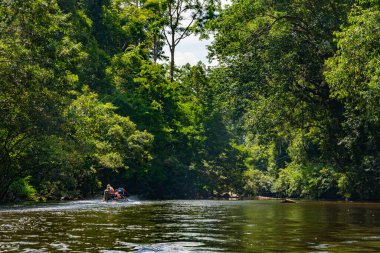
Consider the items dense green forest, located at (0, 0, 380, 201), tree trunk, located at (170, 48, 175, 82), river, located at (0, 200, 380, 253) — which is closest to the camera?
river, located at (0, 200, 380, 253)

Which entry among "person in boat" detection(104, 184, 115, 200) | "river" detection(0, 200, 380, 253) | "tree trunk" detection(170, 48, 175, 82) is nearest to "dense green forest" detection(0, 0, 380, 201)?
"tree trunk" detection(170, 48, 175, 82)

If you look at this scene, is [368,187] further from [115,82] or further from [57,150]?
[115,82]

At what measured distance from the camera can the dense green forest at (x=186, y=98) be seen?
85.5 ft

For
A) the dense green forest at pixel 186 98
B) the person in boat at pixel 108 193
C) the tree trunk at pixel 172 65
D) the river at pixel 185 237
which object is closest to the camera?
the river at pixel 185 237

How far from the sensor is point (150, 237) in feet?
41.9

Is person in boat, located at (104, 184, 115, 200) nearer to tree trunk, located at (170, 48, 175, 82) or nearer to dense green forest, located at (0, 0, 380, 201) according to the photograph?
dense green forest, located at (0, 0, 380, 201)

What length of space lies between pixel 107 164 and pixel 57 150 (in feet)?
A: 36.5

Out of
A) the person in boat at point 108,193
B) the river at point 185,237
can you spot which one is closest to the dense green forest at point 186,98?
the person in boat at point 108,193

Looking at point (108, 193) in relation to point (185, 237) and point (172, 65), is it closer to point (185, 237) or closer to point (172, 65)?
point (185, 237)

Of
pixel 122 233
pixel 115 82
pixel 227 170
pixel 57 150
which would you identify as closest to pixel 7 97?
pixel 57 150

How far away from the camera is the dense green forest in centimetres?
Result: 2605

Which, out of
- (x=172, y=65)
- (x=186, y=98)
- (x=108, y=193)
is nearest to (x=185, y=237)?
(x=108, y=193)

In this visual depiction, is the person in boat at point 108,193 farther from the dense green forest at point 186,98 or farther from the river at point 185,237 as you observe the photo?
the river at point 185,237

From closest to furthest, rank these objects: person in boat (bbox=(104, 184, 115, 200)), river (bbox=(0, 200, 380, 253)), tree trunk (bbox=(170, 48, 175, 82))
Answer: river (bbox=(0, 200, 380, 253)) < person in boat (bbox=(104, 184, 115, 200)) < tree trunk (bbox=(170, 48, 175, 82))
